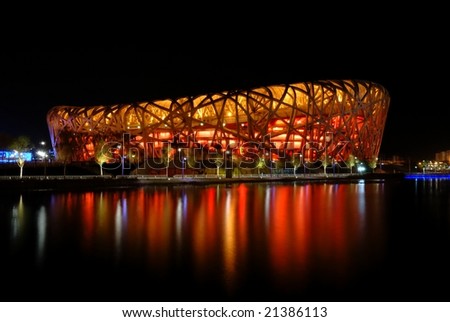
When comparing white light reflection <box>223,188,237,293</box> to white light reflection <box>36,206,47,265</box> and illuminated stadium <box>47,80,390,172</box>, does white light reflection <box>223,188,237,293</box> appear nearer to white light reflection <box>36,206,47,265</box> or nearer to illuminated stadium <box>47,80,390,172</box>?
white light reflection <box>36,206,47,265</box>

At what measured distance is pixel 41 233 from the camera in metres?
11.9

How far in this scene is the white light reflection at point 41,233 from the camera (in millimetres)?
9148

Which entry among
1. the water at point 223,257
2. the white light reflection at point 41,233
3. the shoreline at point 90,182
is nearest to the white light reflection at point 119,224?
the water at point 223,257

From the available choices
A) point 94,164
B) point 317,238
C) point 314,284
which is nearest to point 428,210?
point 317,238

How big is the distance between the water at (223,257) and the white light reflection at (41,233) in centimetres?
3

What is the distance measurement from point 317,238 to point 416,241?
234 centimetres

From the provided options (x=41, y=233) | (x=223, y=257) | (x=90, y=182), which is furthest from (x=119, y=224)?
(x=90, y=182)

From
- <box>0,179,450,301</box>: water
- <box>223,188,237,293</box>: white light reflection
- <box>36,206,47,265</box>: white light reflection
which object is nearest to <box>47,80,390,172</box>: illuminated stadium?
<box>36,206,47,265</box>: white light reflection

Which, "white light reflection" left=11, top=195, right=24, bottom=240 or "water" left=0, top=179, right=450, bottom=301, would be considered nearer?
"water" left=0, top=179, right=450, bottom=301

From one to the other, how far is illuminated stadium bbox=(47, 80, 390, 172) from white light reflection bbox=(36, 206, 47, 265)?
1669 inches

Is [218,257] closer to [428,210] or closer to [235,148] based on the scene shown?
[428,210]

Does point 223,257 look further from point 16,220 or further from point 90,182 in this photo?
point 90,182

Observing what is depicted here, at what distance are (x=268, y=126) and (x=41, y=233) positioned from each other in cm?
5638

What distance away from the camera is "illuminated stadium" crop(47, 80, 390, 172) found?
210ft
